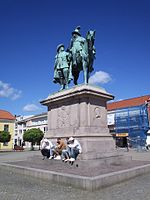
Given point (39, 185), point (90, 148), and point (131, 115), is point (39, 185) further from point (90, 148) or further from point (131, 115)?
point (131, 115)

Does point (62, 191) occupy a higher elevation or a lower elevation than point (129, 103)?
lower

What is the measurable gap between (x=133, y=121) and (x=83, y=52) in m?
33.5

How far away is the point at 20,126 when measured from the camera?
69375 mm

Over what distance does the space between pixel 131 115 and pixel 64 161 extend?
1422 inches

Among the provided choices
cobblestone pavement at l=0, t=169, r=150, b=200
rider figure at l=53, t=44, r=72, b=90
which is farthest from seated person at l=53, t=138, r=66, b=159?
rider figure at l=53, t=44, r=72, b=90

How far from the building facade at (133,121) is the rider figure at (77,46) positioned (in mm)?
31598

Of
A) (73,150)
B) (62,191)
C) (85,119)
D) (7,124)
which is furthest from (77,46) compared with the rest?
(7,124)

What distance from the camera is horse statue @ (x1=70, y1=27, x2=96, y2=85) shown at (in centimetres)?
1095

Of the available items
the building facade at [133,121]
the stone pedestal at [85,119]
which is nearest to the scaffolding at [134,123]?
the building facade at [133,121]

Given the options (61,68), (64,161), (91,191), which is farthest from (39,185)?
(61,68)

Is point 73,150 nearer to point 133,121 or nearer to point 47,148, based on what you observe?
point 47,148

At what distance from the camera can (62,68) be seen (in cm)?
1192

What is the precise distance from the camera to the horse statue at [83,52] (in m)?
11.0

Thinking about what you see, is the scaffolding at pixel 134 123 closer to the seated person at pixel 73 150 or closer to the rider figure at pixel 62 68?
the rider figure at pixel 62 68
